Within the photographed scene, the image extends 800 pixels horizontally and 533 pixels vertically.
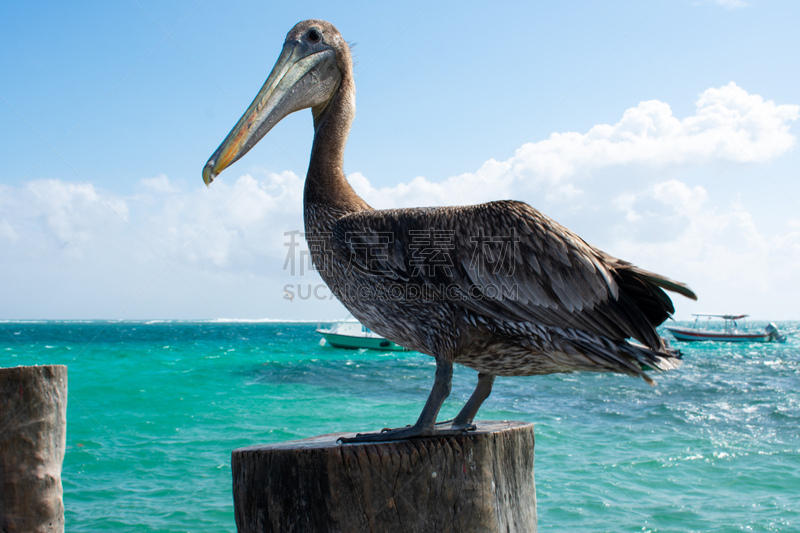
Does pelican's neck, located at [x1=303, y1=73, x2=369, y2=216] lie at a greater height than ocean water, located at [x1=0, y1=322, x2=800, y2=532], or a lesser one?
greater

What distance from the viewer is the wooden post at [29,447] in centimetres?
360

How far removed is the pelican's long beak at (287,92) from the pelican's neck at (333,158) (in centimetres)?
10

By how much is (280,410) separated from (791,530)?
1171 cm

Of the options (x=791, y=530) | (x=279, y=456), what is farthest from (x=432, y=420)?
(x=791, y=530)

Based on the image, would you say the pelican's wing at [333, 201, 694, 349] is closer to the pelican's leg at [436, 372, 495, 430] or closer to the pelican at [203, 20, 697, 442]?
the pelican at [203, 20, 697, 442]

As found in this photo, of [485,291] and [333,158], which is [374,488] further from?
[333,158]

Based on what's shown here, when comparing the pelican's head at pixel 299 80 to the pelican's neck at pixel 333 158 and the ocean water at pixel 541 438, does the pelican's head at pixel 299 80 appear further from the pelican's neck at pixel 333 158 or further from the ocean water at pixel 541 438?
the ocean water at pixel 541 438

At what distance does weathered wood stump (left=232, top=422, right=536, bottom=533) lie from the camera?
6.77ft

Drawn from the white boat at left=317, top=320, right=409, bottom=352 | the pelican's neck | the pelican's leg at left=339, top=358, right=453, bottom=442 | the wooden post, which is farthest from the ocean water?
the white boat at left=317, top=320, right=409, bottom=352

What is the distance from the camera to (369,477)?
2.08 meters

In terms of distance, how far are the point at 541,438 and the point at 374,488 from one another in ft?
31.0

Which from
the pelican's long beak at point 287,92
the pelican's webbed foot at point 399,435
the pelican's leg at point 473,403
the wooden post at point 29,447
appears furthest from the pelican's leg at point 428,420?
the wooden post at point 29,447

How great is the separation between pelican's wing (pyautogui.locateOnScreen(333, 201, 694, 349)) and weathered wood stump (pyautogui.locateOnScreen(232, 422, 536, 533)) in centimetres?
83

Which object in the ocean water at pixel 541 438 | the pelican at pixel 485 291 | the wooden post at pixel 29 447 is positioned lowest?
the ocean water at pixel 541 438
